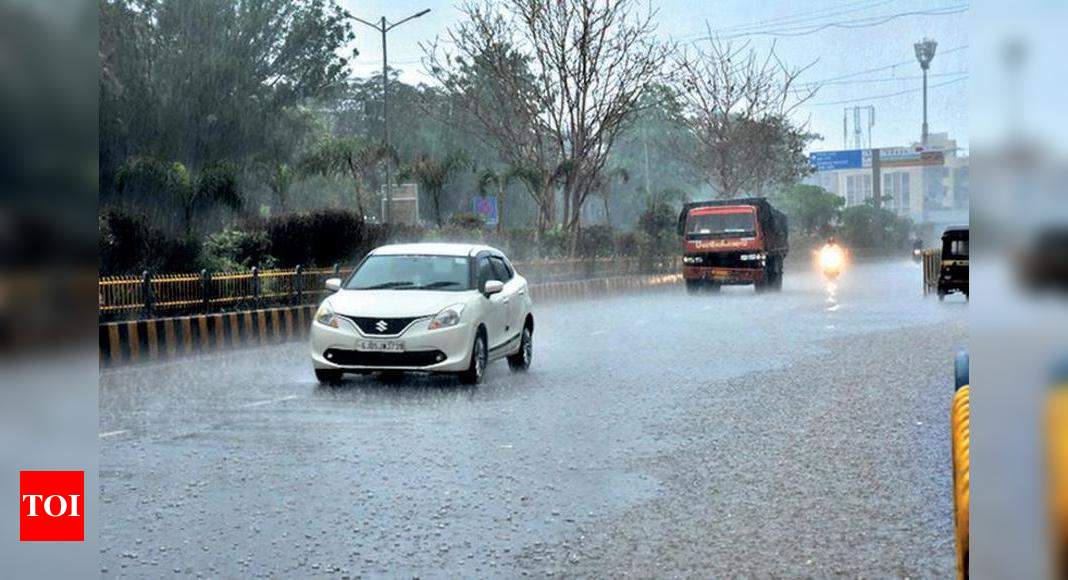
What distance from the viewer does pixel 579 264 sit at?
2772cm

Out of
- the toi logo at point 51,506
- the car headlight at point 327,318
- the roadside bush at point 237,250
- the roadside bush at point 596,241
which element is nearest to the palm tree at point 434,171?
the roadside bush at point 596,241

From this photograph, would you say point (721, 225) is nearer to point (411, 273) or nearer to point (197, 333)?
point (197, 333)

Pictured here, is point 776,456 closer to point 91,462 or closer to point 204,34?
point 91,462

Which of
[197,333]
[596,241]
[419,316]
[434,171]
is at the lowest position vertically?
[197,333]

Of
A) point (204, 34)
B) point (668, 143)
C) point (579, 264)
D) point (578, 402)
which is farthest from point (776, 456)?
point (668, 143)

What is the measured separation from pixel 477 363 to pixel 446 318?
18.8 inches

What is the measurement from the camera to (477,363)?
880 cm

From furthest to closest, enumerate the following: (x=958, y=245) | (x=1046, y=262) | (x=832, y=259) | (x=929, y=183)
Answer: (x=832, y=259), (x=929, y=183), (x=958, y=245), (x=1046, y=262)

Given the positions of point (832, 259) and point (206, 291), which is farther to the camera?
point (832, 259)

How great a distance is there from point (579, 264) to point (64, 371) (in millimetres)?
25655

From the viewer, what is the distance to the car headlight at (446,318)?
332 inches

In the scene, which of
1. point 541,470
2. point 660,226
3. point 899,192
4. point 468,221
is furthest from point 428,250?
point 660,226

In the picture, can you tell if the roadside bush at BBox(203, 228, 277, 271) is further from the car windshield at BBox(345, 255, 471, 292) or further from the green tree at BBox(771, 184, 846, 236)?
the green tree at BBox(771, 184, 846, 236)

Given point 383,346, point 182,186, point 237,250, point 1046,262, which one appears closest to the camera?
point 1046,262
